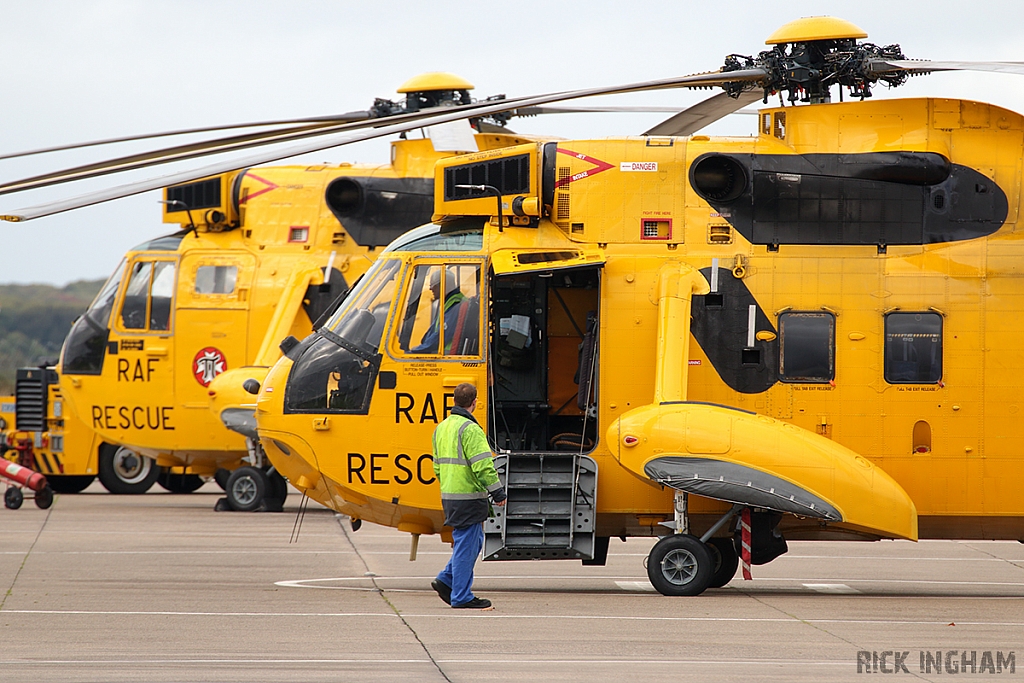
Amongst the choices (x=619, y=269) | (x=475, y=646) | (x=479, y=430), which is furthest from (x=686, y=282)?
(x=475, y=646)

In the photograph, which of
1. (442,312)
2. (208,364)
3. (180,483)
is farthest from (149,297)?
(442,312)

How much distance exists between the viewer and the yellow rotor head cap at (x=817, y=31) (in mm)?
11844

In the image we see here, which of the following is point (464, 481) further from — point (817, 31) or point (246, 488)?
point (246, 488)

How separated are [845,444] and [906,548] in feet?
19.8

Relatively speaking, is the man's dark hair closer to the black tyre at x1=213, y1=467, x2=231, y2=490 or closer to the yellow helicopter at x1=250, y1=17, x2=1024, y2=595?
the yellow helicopter at x1=250, y1=17, x2=1024, y2=595

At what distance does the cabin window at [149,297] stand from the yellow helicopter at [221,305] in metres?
0.01

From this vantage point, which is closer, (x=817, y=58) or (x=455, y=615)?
(x=455, y=615)

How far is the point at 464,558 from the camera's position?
1067cm

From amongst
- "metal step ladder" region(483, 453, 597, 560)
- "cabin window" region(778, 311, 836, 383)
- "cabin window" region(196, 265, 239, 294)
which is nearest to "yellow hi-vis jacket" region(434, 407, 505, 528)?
"metal step ladder" region(483, 453, 597, 560)

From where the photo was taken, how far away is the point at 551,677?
26.6 ft

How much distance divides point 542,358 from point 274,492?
870cm

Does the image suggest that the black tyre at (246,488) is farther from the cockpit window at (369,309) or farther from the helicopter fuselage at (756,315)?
the cockpit window at (369,309)

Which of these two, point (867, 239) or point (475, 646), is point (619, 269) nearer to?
point (867, 239)

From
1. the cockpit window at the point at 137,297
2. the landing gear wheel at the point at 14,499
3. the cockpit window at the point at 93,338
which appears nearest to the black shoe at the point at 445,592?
the cockpit window at the point at 137,297
